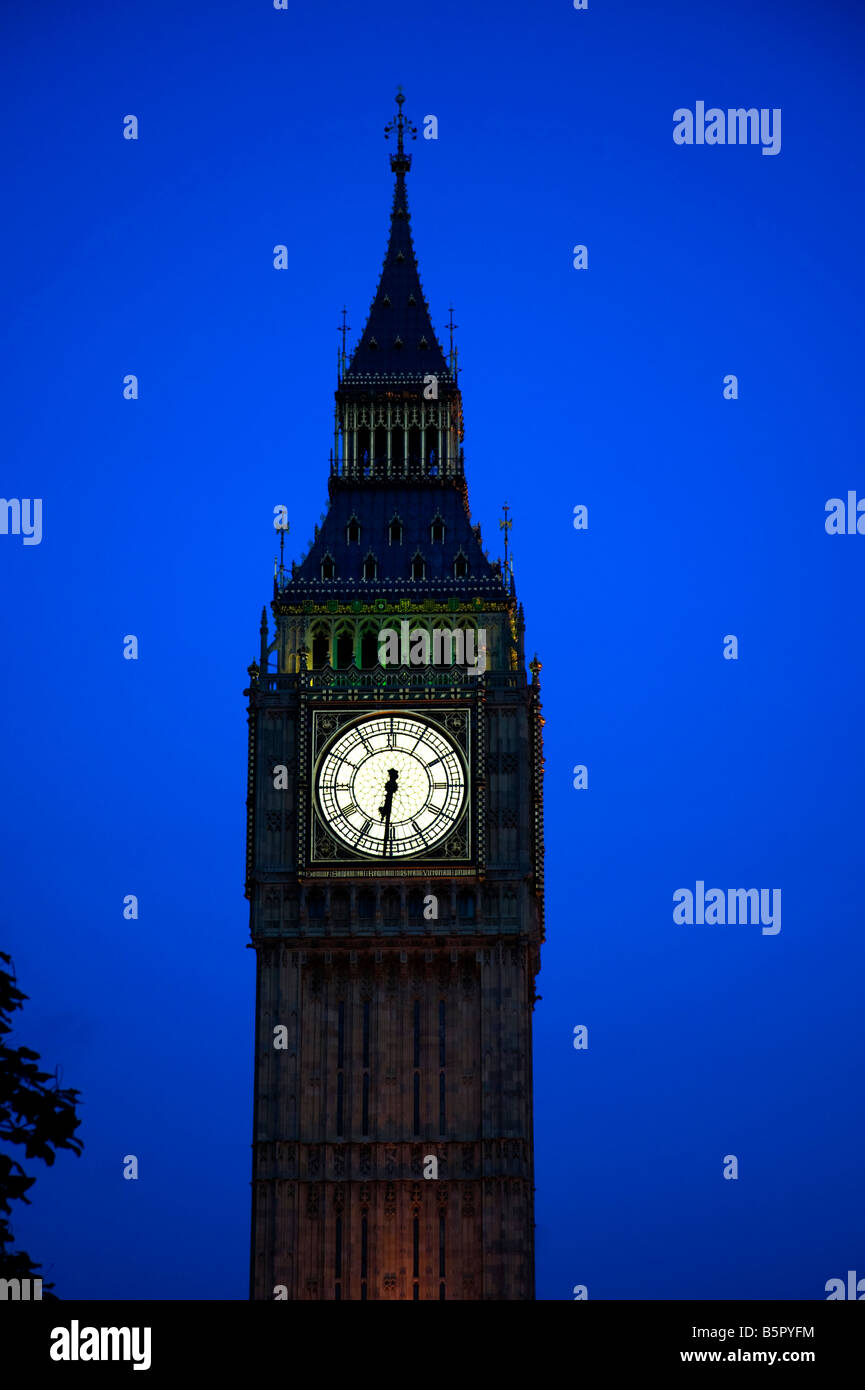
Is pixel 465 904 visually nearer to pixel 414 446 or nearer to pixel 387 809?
pixel 387 809

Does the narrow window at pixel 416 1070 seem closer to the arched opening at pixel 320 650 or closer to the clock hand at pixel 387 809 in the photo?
the clock hand at pixel 387 809

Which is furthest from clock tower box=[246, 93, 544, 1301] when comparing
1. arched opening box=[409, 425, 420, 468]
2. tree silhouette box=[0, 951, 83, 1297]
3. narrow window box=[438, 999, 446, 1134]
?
tree silhouette box=[0, 951, 83, 1297]

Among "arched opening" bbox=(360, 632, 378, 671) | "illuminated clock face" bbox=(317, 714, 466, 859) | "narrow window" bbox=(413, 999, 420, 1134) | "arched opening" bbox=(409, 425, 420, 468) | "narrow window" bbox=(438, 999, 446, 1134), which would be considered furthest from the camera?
"arched opening" bbox=(409, 425, 420, 468)

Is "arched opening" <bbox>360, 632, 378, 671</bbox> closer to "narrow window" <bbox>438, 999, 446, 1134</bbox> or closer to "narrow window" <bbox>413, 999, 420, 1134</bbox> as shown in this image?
"narrow window" <bbox>413, 999, 420, 1134</bbox>

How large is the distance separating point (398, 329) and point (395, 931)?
22775 mm

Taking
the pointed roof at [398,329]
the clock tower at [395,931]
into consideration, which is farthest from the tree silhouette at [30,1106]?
the pointed roof at [398,329]

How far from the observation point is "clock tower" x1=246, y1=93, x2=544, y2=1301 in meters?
80.1

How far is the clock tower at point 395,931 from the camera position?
80.1 meters

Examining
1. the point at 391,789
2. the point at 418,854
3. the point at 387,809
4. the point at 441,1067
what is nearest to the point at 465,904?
the point at 418,854

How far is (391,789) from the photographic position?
274 feet

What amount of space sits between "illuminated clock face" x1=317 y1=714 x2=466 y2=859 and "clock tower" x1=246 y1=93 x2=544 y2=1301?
0.06 m
